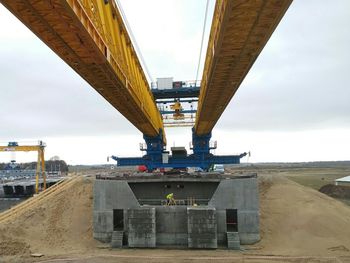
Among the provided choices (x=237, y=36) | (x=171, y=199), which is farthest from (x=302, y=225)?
(x=237, y=36)

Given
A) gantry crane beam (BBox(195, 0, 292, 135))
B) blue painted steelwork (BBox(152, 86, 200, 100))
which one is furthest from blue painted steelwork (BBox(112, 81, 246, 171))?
gantry crane beam (BBox(195, 0, 292, 135))

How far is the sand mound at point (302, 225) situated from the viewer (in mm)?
25359

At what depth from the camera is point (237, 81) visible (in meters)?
22.6

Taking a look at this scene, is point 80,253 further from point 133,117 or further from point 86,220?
point 133,117

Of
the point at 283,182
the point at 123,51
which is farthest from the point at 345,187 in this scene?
the point at 123,51

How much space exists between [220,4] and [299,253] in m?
18.1

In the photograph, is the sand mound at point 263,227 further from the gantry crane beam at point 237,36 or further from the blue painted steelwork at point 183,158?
the gantry crane beam at point 237,36

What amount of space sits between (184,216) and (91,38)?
1599cm

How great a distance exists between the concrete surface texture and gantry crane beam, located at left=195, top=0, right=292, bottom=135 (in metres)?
7.84

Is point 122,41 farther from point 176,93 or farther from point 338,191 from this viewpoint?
point 338,191

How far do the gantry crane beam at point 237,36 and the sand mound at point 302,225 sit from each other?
11.8 m

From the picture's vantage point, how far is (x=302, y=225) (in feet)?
95.4

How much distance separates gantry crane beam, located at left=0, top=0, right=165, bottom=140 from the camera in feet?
42.4

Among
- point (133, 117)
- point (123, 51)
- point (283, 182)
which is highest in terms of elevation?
point (123, 51)
